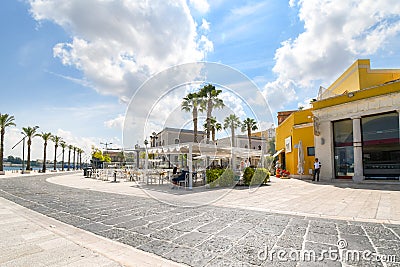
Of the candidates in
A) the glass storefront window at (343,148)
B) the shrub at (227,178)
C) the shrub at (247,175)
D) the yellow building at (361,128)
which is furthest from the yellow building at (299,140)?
the shrub at (227,178)

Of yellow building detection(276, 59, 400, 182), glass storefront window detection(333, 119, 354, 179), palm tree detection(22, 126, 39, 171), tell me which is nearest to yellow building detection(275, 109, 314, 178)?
yellow building detection(276, 59, 400, 182)

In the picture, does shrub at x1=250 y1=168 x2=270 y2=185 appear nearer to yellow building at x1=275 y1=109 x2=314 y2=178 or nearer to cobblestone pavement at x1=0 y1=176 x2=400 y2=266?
yellow building at x1=275 y1=109 x2=314 y2=178

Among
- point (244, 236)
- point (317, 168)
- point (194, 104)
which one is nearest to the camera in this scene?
point (244, 236)

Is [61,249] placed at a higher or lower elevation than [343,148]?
lower

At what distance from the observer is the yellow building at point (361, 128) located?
12.2 m

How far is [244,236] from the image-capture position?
13.3 feet

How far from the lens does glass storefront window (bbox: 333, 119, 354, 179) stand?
13.9 m

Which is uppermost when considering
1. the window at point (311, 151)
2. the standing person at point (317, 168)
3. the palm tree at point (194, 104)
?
the palm tree at point (194, 104)

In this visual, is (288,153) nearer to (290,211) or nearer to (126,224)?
(290,211)

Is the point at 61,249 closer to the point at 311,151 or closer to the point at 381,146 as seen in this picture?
the point at 381,146

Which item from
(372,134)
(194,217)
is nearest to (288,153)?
(372,134)

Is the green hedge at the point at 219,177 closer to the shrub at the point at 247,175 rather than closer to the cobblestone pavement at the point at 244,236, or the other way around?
the shrub at the point at 247,175

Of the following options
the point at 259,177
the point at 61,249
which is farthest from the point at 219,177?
the point at 61,249

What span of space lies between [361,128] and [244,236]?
1276cm
